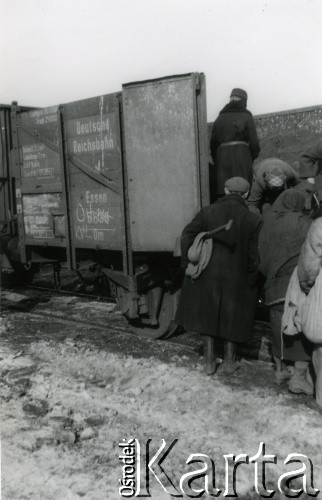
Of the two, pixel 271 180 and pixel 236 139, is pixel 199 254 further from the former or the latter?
pixel 236 139

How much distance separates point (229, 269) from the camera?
555 centimetres

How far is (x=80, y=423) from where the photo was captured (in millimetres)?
4770

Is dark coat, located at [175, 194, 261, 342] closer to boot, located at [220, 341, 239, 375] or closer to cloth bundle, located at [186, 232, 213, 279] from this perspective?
cloth bundle, located at [186, 232, 213, 279]

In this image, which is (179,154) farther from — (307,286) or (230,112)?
(307,286)

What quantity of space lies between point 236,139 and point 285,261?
1831 mm

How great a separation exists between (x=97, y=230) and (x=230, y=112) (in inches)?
81.2

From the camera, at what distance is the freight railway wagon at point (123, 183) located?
236 inches

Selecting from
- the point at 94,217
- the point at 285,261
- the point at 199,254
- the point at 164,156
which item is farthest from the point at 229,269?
the point at 94,217

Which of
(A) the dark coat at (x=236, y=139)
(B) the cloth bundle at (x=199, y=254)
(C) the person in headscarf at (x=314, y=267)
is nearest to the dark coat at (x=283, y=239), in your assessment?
(C) the person in headscarf at (x=314, y=267)

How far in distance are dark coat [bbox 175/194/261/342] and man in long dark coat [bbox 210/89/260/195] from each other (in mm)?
980

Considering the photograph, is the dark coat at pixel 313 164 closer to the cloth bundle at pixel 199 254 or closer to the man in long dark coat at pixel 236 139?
the man in long dark coat at pixel 236 139

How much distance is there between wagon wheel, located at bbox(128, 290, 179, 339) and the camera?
7047mm

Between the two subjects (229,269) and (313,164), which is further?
(313,164)

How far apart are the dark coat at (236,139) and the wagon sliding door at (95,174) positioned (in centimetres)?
114
